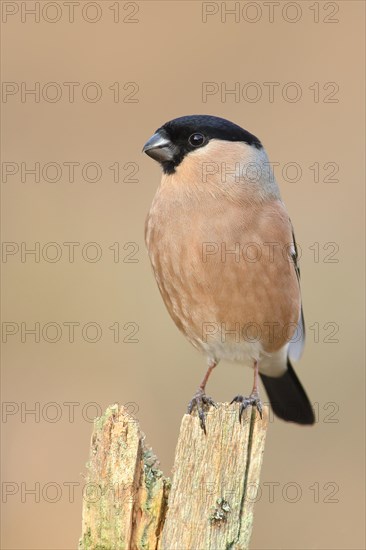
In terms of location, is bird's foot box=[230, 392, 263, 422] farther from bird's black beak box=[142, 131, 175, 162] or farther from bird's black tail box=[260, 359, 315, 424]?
bird's black tail box=[260, 359, 315, 424]

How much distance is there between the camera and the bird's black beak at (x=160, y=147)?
611 centimetres

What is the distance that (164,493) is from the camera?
430 centimetres

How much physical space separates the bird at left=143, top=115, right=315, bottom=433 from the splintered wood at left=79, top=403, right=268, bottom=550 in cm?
140

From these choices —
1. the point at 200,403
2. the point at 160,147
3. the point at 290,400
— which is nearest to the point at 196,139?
the point at 160,147

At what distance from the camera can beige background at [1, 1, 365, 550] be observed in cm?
761

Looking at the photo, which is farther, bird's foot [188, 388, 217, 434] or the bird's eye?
the bird's eye

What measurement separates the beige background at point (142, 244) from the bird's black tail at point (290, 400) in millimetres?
604

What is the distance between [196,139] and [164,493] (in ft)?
8.80

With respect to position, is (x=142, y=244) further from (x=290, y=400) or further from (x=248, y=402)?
(x=248, y=402)

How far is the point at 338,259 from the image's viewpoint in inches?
378

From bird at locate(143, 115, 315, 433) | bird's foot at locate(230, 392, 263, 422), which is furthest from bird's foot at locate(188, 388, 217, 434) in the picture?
bird's foot at locate(230, 392, 263, 422)

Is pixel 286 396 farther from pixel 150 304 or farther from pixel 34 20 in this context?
pixel 34 20

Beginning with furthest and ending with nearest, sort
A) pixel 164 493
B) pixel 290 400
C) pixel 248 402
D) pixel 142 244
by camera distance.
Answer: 1. pixel 142 244
2. pixel 290 400
3. pixel 248 402
4. pixel 164 493

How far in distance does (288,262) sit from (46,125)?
4.62m
